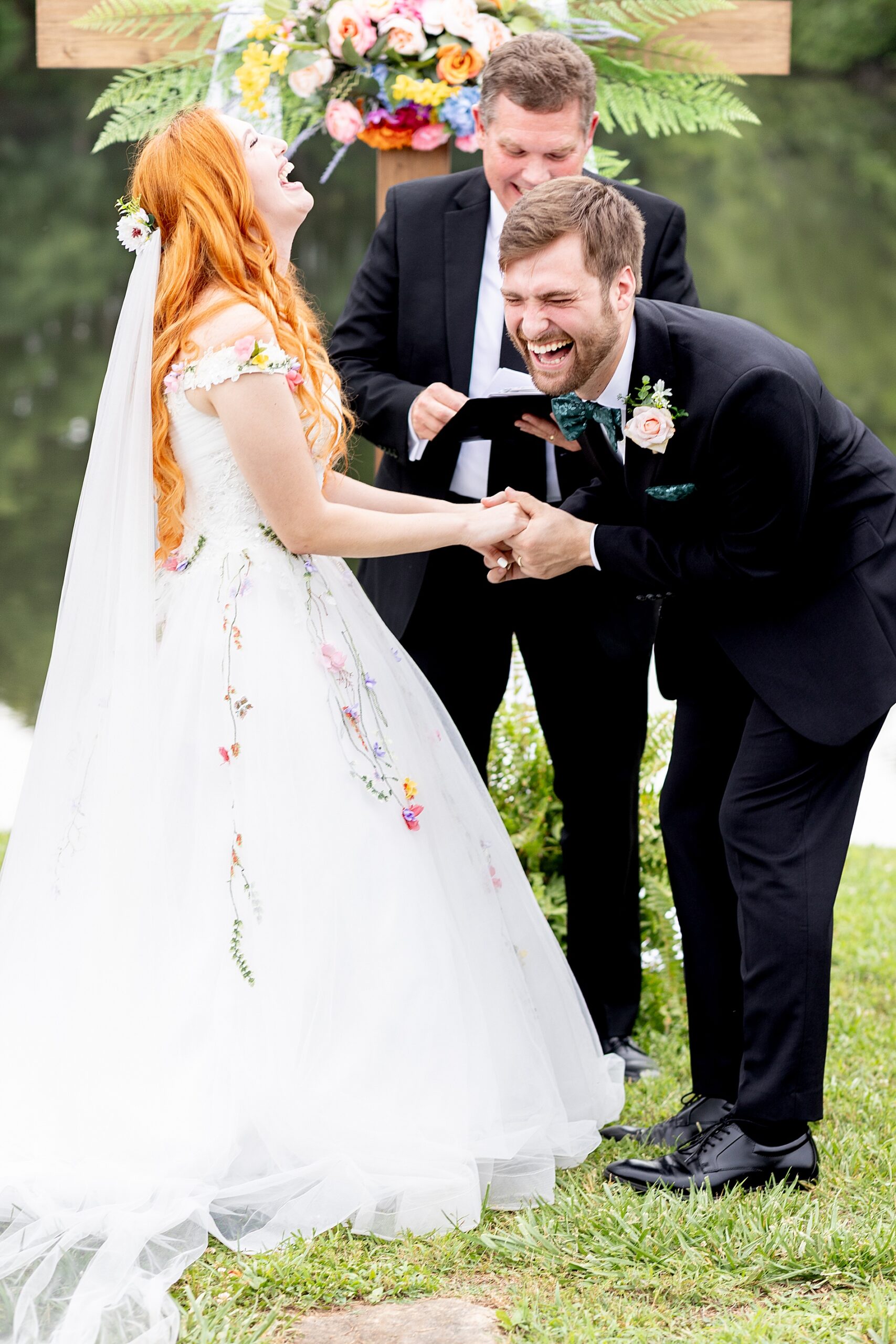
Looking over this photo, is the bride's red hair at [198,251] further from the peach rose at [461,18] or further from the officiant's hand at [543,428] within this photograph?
the peach rose at [461,18]

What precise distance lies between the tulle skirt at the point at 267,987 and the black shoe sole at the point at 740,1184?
0.16 meters

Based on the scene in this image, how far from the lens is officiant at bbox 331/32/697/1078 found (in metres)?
3.31

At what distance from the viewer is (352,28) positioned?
3801mm

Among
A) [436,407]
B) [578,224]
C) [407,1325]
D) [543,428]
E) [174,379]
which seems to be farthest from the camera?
[436,407]

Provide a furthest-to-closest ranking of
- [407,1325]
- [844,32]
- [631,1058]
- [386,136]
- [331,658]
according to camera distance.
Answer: [844,32], [386,136], [631,1058], [331,658], [407,1325]

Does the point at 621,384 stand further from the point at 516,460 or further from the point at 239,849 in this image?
the point at 239,849

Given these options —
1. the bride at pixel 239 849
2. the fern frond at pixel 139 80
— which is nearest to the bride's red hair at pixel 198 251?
the bride at pixel 239 849

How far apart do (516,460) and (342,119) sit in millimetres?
1186

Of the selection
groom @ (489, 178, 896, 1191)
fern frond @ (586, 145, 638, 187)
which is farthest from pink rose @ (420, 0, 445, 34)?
groom @ (489, 178, 896, 1191)

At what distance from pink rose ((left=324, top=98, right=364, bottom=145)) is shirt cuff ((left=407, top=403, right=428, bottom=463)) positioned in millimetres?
1014

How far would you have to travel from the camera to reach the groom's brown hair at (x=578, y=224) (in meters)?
2.61

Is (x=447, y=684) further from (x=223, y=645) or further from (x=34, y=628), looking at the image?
(x=34, y=628)

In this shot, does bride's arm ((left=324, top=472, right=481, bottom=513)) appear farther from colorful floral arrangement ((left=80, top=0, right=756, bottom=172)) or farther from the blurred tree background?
colorful floral arrangement ((left=80, top=0, right=756, bottom=172))

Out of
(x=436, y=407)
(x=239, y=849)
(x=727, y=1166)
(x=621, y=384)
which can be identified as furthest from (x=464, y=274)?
(x=727, y=1166)
